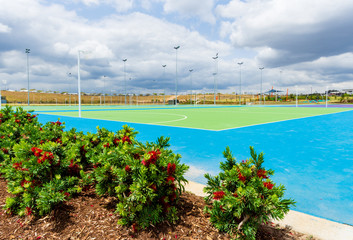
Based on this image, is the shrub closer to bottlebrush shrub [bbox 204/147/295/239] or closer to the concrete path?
bottlebrush shrub [bbox 204/147/295/239]

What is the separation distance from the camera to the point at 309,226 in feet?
9.59

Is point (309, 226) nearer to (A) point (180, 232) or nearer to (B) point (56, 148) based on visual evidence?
(A) point (180, 232)

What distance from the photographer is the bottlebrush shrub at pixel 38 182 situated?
2.70 metres

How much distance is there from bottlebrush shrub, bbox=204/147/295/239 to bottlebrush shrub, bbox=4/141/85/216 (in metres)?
1.73

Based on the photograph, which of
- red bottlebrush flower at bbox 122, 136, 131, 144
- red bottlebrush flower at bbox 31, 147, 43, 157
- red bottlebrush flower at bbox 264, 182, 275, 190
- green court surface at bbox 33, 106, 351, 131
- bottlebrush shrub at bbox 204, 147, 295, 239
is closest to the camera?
bottlebrush shrub at bbox 204, 147, 295, 239

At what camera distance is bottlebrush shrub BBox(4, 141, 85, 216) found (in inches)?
106

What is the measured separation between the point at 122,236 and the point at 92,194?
1135 mm

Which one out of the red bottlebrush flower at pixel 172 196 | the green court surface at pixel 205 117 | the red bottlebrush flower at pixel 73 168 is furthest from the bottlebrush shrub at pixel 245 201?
the green court surface at pixel 205 117

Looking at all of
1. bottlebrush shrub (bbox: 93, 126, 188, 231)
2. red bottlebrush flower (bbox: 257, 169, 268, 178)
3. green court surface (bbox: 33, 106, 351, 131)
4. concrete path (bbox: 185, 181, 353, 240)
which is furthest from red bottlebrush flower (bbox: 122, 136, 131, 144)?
green court surface (bbox: 33, 106, 351, 131)

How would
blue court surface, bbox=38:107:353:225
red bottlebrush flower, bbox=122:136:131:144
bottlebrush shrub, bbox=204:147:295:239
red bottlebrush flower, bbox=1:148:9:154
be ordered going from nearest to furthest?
bottlebrush shrub, bbox=204:147:295:239 < red bottlebrush flower, bbox=122:136:131:144 < blue court surface, bbox=38:107:353:225 < red bottlebrush flower, bbox=1:148:9:154

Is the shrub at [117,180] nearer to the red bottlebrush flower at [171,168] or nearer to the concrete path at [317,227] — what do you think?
the red bottlebrush flower at [171,168]

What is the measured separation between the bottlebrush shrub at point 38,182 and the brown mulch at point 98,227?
139mm

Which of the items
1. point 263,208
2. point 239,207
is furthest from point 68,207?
point 263,208

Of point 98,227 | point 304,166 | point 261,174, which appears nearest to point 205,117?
point 304,166
